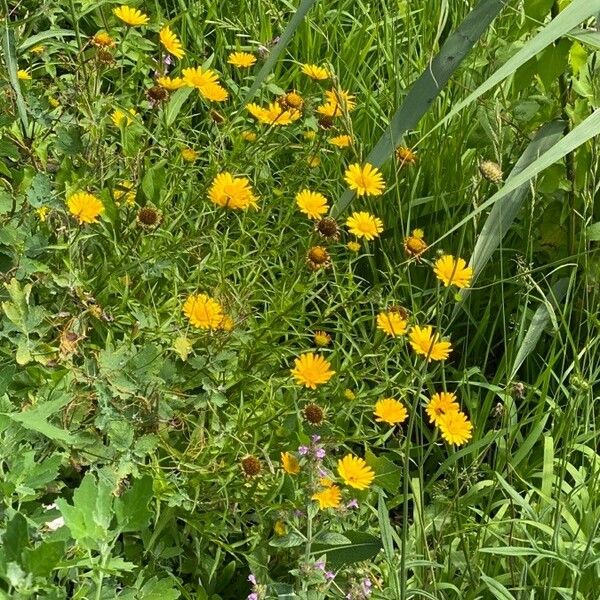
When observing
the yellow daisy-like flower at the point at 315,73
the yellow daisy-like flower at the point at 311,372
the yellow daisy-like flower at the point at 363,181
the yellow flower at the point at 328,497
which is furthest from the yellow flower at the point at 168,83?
the yellow flower at the point at 328,497

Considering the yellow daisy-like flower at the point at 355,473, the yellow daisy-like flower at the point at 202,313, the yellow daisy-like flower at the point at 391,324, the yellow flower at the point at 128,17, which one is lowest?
the yellow daisy-like flower at the point at 355,473

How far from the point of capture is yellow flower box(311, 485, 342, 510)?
145cm

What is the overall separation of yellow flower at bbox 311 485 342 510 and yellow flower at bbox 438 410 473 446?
0.22 m

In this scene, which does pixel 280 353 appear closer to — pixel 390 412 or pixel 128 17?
pixel 390 412

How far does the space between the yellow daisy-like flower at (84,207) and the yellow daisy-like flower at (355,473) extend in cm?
54

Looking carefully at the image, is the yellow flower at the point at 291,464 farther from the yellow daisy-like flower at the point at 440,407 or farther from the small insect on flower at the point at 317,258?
the small insect on flower at the point at 317,258

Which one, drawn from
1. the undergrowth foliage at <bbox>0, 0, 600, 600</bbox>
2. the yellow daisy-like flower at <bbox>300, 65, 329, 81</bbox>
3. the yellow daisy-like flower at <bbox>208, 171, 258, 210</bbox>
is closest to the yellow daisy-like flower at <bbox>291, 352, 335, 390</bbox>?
the undergrowth foliage at <bbox>0, 0, 600, 600</bbox>

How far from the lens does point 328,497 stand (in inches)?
57.9

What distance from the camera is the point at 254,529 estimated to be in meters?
1.61

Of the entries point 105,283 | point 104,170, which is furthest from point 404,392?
point 104,170

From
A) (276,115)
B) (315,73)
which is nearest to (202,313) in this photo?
(276,115)

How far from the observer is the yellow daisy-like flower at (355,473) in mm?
1557

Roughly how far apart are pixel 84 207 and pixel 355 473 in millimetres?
582

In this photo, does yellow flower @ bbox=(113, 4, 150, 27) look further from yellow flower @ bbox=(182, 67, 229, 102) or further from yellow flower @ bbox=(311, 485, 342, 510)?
yellow flower @ bbox=(311, 485, 342, 510)
